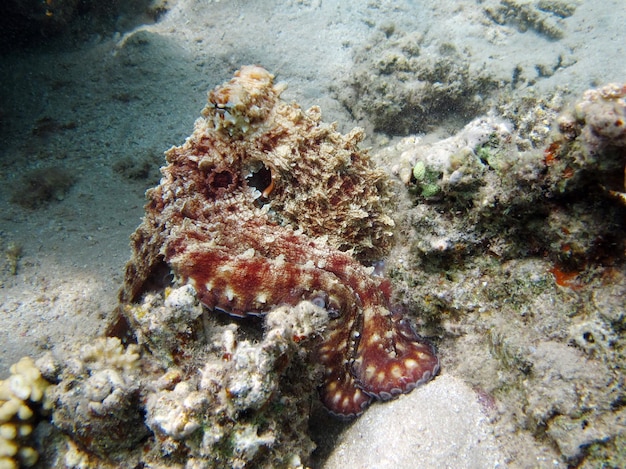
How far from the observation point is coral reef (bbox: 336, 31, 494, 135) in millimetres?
5465

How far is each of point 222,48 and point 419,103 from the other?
13.7 feet

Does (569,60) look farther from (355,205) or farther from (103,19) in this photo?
(103,19)

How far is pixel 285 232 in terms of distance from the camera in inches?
124

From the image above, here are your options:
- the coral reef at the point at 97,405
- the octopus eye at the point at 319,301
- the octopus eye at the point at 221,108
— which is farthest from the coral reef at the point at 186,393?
the octopus eye at the point at 221,108

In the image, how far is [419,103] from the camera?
5.48m

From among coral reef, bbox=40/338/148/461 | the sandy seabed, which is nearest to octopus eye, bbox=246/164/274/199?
coral reef, bbox=40/338/148/461

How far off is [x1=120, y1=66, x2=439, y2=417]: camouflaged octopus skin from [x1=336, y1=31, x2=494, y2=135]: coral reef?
252cm

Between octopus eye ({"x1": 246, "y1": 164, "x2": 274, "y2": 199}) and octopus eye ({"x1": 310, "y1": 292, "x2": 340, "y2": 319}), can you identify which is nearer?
octopus eye ({"x1": 310, "y1": 292, "x2": 340, "y2": 319})

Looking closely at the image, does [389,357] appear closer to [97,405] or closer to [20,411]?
[97,405]

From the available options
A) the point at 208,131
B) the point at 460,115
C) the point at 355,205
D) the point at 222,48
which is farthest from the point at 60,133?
the point at 460,115

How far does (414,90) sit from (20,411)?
5785mm

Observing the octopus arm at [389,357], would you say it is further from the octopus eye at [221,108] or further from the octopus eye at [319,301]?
the octopus eye at [221,108]

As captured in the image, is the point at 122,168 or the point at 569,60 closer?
the point at 122,168

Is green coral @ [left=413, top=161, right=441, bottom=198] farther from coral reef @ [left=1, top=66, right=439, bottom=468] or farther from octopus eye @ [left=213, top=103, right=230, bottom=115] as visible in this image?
octopus eye @ [left=213, top=103, right=230, bottom=115]
